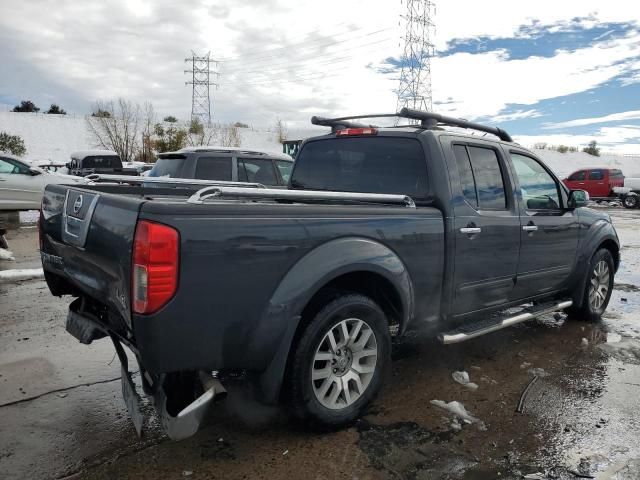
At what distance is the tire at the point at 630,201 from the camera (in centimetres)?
2489

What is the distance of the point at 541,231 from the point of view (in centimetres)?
460

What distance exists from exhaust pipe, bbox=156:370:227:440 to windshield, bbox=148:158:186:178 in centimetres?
627

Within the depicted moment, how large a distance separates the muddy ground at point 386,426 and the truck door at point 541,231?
0.68 metres

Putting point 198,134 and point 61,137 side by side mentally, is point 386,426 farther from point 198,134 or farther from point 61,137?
point 61,137

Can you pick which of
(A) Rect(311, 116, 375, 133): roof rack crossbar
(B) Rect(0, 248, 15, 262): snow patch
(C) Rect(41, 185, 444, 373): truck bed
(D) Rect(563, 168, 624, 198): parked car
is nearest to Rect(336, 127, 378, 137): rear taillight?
(A) Rect(311, 116, 375, 133): roof rack crossbar

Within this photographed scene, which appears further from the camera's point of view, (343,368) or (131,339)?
(343,368)

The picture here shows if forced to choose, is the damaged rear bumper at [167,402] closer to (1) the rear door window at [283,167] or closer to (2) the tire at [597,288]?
(2) the tire at [597,288]

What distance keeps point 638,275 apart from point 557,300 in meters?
4.26

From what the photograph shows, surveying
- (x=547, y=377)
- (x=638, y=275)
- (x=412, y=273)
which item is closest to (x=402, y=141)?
(x=412, y=273)

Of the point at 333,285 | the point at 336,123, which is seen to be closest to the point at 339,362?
the point at 333,285

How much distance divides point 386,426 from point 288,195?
1.59 metres

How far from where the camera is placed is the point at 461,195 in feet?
12.6

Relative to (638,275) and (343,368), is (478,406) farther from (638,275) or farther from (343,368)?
(638,275)

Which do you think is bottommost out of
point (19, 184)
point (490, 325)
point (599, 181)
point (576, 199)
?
point (490, 325)
